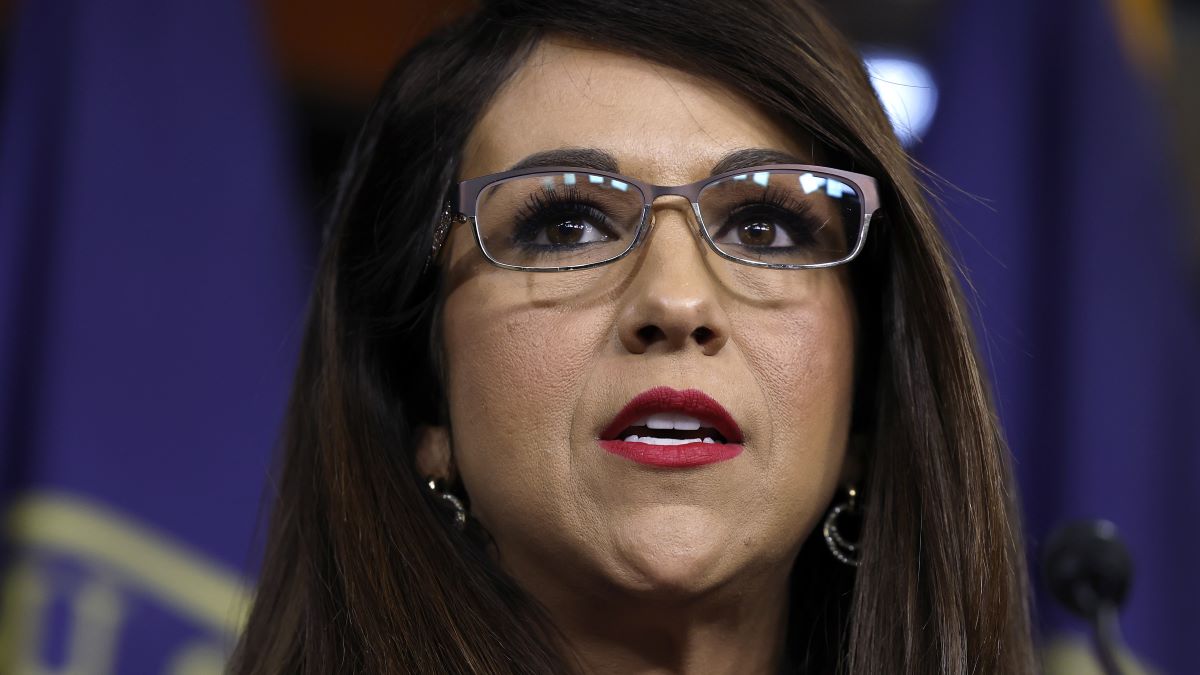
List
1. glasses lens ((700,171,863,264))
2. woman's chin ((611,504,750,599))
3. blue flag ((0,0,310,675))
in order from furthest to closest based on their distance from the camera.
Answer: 1. blue flag ((0,0,310,675))
2. glasses lens ((700,171,863,264))
3. woman's chin ((611,504,750,599))

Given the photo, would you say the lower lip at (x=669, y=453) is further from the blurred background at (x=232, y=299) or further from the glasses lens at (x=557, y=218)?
the blurred background at (x=232, y=299)

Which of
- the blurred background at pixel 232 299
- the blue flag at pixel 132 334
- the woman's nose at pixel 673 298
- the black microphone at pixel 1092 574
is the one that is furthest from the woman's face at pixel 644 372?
the blue flag at pixel 132 334

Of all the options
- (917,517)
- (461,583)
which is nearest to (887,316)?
(917,517)

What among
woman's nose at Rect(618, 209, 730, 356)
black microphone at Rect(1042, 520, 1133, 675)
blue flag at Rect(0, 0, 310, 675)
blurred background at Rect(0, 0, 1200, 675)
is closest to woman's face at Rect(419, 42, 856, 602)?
woman's nose at Rect(618, 209, 730, 356)

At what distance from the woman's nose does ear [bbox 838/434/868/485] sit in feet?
0.99

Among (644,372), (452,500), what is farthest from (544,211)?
(452,500)

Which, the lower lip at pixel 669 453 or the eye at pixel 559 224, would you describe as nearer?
the lower lip at pixel 669 453

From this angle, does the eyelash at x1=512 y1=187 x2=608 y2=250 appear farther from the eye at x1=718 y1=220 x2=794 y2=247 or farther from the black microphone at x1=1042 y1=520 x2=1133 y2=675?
the black microphone at x1=1042 y1=520 x2=1133 y2=675

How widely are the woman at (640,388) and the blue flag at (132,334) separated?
0.92 meters

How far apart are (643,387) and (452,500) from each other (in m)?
0.31

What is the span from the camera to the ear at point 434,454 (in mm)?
1553

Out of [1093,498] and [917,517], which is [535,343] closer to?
[917,517]

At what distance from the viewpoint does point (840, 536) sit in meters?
1.63

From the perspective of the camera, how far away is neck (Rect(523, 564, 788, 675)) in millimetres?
1447
